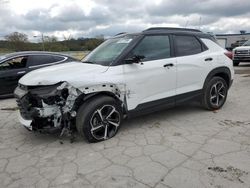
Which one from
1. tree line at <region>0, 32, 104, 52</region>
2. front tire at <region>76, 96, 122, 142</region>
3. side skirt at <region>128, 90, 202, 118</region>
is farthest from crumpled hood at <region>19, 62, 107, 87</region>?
tree line at <region>0, 32, 104, 52</region>

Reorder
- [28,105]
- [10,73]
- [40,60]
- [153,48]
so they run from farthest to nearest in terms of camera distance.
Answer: [40,60] → [10,73] → [153,48] → [28,105]

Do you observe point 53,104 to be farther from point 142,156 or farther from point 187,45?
point 187,45

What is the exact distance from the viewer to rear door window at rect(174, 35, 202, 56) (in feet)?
17.1

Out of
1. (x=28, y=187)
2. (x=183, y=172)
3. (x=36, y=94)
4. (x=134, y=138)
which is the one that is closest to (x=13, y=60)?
(x=36, y=94)

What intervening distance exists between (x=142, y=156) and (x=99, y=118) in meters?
0.94

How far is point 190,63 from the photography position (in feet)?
17.3

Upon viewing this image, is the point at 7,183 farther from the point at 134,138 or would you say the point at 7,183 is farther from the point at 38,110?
the point at 134,138

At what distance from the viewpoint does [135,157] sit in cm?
374

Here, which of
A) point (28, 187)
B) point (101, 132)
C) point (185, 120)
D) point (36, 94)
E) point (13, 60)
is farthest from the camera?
point (13, 60)

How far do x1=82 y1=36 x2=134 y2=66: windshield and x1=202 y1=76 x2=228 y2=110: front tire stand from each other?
2.05 meters

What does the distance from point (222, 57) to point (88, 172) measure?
3.98 meters

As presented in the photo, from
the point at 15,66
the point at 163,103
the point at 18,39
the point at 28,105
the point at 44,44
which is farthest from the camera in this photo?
the point at 18,39

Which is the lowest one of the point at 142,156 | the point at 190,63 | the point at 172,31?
the point at 142,156

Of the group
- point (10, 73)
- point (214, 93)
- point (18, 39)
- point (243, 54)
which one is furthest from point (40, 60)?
point (18, 39)
